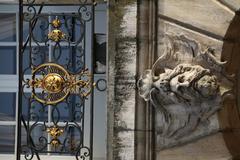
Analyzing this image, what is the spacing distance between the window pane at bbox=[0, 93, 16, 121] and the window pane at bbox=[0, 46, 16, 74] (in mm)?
279

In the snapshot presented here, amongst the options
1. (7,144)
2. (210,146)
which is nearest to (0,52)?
(7,144)

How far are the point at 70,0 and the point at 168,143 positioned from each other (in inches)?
72.5

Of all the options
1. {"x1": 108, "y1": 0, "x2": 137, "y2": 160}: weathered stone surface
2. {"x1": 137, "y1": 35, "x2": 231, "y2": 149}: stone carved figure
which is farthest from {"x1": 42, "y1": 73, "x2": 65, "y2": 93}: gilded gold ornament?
{"x1": 137, "y1": 35, "x2": 231, "y2": 149}: stone carved figure

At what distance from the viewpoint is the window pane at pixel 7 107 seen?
7.66 metres

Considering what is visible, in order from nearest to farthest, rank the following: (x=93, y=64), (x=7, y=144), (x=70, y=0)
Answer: (x=93, y=64), (x=70, y=0), (x=7, y=144)

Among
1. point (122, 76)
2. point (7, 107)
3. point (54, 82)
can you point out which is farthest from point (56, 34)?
point (7, 107)

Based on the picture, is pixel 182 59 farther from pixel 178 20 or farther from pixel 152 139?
pixel 152 139

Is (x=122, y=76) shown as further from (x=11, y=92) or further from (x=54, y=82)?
(x=11, y=92)

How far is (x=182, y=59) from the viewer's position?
18.0 ft

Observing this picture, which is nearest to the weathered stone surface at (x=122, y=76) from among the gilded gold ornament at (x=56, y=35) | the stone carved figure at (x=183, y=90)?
the stone carved figure at (x=183, y=90)

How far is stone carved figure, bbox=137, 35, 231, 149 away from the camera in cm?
534

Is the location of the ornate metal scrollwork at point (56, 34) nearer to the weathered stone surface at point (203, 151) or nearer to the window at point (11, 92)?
the window at point (11, 92)

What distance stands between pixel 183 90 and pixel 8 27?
299 cm

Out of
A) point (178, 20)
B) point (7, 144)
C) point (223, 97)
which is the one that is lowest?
point (7, 144)
